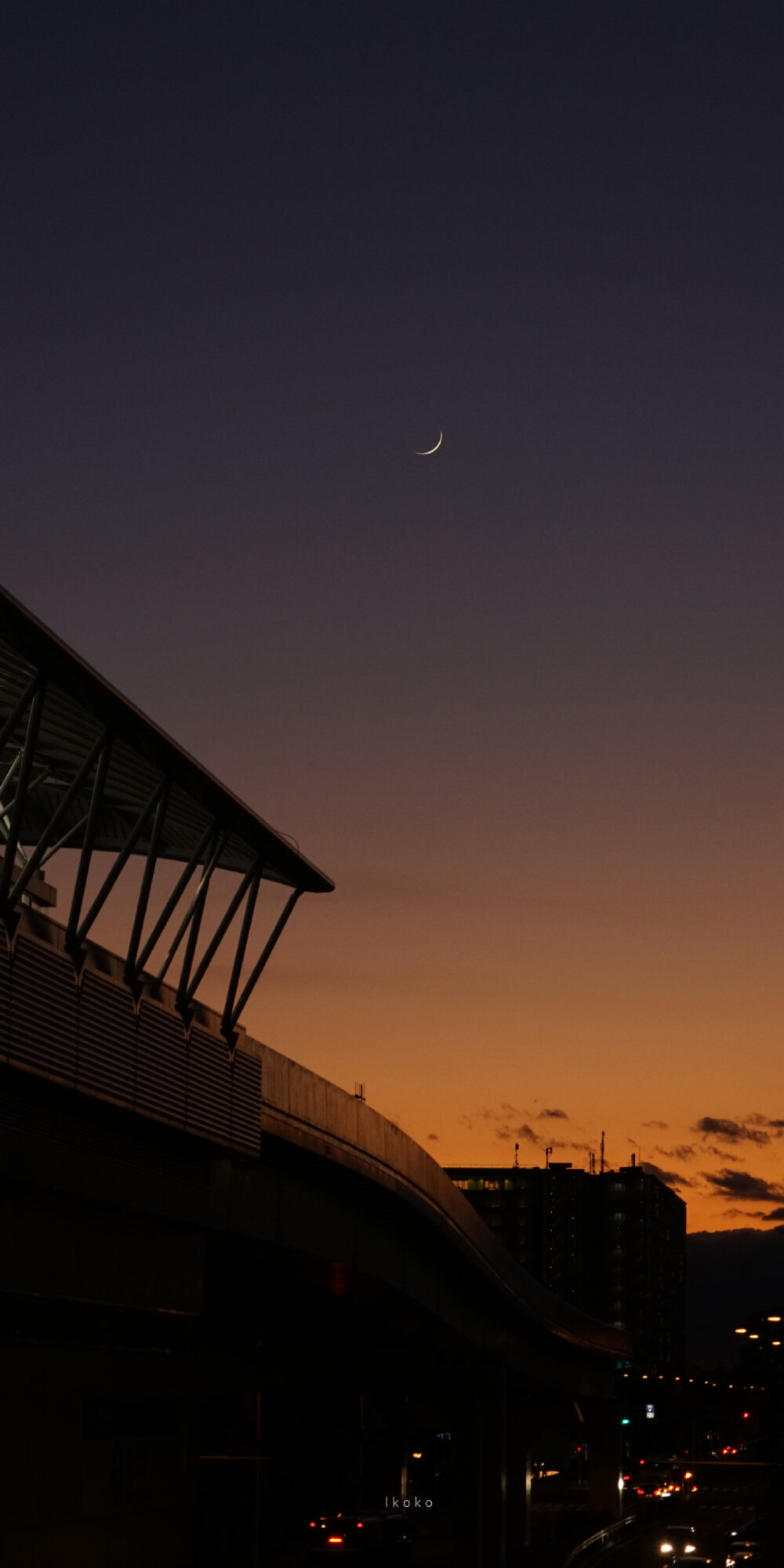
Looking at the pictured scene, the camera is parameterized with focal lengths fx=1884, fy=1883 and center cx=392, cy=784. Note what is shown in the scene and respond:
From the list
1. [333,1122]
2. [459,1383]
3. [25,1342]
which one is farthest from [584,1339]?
[25,1342]

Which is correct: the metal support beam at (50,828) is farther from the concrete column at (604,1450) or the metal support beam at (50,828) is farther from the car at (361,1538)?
the concrete column at (604,1450)

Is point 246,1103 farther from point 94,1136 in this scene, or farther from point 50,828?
point 50,828

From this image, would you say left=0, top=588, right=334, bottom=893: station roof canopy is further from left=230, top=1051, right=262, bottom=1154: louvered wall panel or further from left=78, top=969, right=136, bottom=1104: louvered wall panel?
left=230, top=1051, right=262, bottom=1154: louvered wall panel

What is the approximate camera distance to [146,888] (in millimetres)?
30750

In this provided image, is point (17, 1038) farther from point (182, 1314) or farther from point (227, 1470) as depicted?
point (227, 1470)

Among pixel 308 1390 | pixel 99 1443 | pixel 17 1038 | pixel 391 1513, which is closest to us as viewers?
pixel 17 1038

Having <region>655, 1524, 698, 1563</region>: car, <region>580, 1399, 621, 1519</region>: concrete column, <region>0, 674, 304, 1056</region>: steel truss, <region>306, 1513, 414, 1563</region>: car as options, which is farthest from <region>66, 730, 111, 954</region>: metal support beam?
<region>580, 1399, 621, 1519</region>: concrete column

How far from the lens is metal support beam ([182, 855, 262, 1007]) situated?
110ft

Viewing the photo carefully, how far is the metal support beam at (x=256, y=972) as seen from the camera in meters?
34.6

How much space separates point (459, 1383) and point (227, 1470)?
17726 millimetres

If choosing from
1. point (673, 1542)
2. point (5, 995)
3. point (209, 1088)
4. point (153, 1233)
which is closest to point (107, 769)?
point (209, 1088)

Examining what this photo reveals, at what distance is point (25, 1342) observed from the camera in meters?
28.5

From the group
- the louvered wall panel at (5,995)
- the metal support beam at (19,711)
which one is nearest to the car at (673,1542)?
the metal support beam at (19,711)

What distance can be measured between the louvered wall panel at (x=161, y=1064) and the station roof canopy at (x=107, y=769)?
2.88 m
